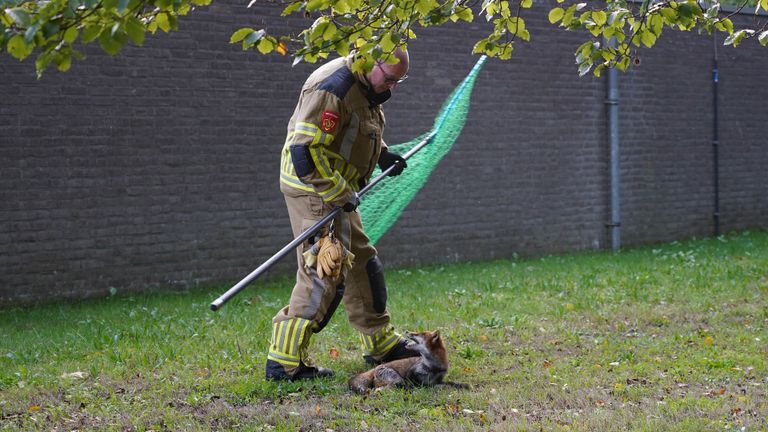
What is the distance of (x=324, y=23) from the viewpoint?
12.2ft

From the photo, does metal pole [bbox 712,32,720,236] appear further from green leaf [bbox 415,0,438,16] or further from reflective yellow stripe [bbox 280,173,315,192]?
green leaf [bbox 415,0,438,16]

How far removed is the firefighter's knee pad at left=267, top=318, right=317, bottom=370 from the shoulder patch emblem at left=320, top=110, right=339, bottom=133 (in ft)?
3.89

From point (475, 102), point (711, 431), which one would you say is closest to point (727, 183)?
point (475, 102)

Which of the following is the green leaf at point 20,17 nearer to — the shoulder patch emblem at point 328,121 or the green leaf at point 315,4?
the green leaf at point 315,4

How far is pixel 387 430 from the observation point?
4.52m

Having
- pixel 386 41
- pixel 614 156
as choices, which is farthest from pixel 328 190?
pixel 614 156

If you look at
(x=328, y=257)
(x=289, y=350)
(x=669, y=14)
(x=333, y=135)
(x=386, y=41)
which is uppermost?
(x=669, y=14)

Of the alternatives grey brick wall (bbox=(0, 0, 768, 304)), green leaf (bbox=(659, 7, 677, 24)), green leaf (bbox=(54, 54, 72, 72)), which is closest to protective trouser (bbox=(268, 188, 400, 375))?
green leaf (bbox=(659, 7, 677, 24))

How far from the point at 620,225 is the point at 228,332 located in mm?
7534

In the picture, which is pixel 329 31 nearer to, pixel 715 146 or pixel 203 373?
pixel 203 373

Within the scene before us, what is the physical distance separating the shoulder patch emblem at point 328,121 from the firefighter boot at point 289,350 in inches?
46.8

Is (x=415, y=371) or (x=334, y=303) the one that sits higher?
(x=334, y=303)

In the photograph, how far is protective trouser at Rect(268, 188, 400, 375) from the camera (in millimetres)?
5371

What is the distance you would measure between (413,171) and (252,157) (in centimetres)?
218
